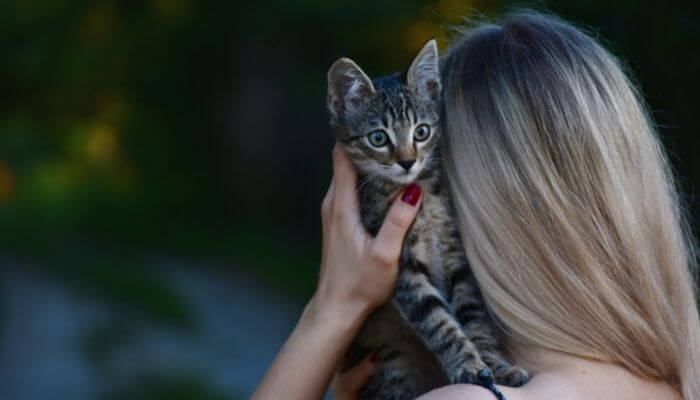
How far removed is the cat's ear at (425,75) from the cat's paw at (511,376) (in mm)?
714

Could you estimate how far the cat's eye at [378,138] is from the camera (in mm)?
2713

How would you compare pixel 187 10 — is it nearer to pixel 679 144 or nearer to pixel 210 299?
pixel 210 299

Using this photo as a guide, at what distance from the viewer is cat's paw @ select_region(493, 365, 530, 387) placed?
237 centimetres

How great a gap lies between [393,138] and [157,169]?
458 centimetres

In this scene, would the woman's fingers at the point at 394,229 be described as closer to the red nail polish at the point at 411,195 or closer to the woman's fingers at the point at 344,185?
the red nail polish at the point at 411,195

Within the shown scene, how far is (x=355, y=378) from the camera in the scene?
283 centimetres

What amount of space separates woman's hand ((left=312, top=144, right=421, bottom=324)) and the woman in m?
0.17

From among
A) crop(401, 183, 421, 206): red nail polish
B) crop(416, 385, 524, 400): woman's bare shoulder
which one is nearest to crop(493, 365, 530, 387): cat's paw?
crop(416, 385, 524, 400): woman's bare shoulder

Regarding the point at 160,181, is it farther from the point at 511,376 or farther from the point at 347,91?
the point at 511,376

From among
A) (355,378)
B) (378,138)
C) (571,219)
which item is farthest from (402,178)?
(355,378)

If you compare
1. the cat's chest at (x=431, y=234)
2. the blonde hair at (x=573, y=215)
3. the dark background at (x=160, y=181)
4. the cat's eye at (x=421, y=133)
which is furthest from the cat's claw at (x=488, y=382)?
the dark background at (x=160, y=181)

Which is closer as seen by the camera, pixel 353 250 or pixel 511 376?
pixel 511 376

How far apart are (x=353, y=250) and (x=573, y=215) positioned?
57 centimetres

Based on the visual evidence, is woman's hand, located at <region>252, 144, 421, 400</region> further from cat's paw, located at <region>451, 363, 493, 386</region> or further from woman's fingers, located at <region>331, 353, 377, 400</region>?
cat's paw, located at <region>451, 363, 493, 386</region>
